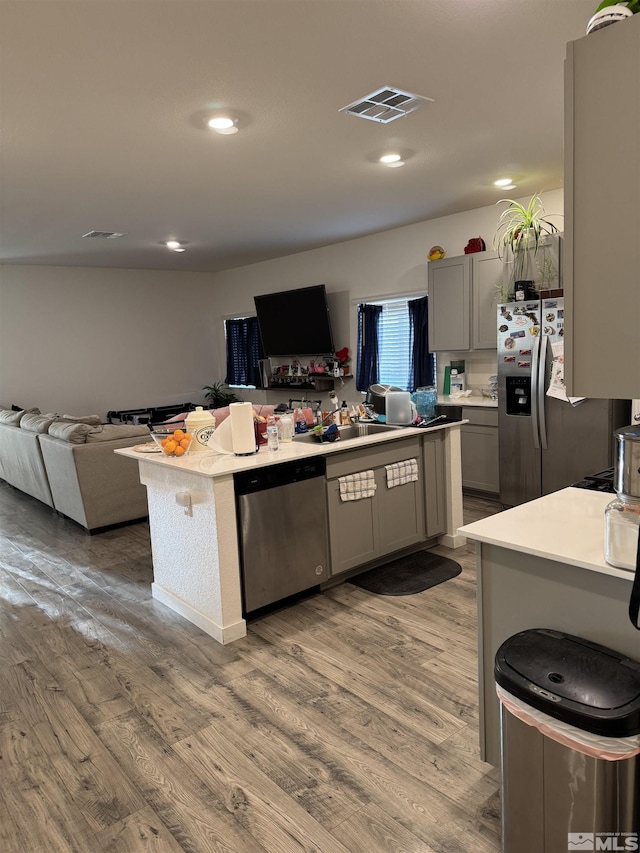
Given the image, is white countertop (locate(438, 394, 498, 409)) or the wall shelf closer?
white countertop (locate(438, 394, 498, 409))

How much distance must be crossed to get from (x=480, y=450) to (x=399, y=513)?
1866 millimetres

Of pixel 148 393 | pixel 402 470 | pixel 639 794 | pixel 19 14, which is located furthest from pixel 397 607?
pixel 148 393

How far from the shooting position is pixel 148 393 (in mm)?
9016

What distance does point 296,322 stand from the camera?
25.3ft

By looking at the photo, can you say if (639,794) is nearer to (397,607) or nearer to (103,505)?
(397,607)

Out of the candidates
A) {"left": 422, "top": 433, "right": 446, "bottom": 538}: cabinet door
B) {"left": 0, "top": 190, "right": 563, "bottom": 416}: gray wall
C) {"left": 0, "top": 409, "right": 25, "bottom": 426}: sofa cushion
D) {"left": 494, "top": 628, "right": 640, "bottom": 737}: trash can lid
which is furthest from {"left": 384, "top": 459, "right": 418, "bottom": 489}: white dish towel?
{"left": 0, "top": 409, "right": 25, "bottom": 426}: sofa cushion

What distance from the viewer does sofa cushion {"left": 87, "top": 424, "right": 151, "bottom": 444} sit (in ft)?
16.4

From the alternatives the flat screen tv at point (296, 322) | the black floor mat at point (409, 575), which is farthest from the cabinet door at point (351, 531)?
the flat screen tv at point (296, 322)

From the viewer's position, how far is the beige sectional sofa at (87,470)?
489 centimetres

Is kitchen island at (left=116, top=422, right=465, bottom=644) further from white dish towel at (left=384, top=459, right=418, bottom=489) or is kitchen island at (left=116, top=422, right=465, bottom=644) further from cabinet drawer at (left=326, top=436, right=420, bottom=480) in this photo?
white dish towel at (left=384, top=459, right=418, bottom=489)

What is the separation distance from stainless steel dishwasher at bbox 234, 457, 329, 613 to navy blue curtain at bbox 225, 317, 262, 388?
5.52 meters

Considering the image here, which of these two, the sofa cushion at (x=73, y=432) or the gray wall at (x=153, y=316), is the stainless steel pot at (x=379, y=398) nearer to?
the gray wall at (x=153, y=316)

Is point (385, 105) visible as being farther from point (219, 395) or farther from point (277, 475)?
point (219, 395)

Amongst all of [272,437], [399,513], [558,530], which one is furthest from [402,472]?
[558,530]
